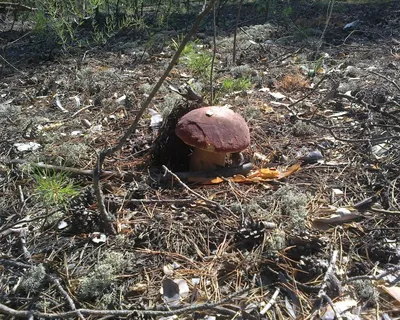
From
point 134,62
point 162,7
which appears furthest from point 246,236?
point 162,7

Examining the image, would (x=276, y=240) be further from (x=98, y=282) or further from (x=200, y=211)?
(x=98, y=282)

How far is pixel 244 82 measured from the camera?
3787 millimetres

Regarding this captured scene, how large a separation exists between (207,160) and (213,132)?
0.26 m

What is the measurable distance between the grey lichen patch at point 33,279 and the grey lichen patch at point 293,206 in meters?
1.22

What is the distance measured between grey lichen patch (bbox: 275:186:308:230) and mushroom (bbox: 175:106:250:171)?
39 cm

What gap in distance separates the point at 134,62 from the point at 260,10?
4.52m

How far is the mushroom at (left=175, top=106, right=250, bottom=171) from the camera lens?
225 cm

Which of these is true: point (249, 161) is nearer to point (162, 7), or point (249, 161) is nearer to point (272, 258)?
point (272, 258)

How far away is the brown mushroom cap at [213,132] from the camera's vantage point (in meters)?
2.24

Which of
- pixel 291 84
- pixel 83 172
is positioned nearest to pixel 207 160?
pixel 83 172

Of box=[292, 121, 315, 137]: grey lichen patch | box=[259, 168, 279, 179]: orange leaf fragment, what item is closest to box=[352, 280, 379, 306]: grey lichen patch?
box=[259, 168, 279, 179]: orange leaf fragment

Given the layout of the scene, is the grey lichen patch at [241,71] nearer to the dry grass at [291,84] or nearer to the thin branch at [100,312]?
the dry grass at [291,84]

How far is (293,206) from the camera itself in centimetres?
206

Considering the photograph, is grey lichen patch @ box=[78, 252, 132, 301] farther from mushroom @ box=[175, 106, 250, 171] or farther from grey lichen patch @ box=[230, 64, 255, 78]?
grey lichen patch @ box=[230, 64, 255, 78]
